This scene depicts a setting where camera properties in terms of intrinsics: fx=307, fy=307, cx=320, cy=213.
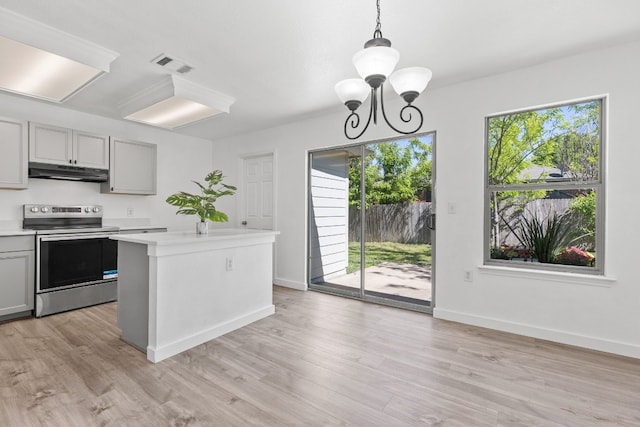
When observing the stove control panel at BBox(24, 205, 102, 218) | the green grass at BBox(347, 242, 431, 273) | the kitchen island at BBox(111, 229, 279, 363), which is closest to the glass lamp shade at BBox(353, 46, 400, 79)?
the kitchen island at BBox(111, 229, 279, 363)

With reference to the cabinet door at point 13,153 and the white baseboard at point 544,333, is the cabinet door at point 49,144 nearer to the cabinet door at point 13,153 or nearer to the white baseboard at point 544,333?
the cabinet door at point 13,153

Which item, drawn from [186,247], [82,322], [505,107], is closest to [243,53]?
[186,247]

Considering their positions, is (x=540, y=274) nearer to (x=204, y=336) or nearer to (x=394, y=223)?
(x=394, y=223)

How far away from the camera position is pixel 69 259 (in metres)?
3.50

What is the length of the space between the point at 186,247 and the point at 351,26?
2121 mm

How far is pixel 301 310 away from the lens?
355 centimetres

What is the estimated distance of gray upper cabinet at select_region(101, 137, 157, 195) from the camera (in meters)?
4.13

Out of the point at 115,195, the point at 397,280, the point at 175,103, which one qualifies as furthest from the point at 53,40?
the point at 397,280

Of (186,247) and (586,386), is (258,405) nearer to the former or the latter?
(186,247)

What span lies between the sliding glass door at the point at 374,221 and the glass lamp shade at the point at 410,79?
1730mm

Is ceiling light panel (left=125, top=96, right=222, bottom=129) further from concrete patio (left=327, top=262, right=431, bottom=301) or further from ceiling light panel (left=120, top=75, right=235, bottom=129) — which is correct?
concrete patio (left=327, top=262, right=431, bottom=301)

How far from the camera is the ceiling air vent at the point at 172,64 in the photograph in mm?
2680

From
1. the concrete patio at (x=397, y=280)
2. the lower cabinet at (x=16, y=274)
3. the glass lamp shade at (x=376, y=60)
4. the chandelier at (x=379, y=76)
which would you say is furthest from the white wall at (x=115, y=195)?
the glass lamp shade at (x=376, y=60)

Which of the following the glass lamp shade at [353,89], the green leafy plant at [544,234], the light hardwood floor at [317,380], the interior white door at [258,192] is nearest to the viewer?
the light hardwood floor at [317,380]
